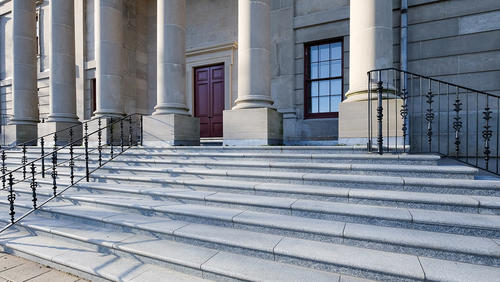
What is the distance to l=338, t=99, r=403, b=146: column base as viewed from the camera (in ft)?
17.9

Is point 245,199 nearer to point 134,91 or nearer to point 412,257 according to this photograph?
point 412,257

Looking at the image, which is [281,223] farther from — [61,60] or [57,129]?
[61,60]

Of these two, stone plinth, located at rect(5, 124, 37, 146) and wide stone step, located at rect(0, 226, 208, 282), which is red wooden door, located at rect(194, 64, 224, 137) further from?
wide stone step, located at rect(0, 226, 208, 282)

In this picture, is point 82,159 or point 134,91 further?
point 134,91

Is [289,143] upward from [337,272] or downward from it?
upward

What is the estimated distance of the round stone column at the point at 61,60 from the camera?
1030cm

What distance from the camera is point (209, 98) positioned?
11.4m

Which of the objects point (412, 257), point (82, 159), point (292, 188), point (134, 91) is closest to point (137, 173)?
point (82, 159)

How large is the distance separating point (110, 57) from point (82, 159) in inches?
172

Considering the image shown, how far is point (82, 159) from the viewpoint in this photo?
7062mm

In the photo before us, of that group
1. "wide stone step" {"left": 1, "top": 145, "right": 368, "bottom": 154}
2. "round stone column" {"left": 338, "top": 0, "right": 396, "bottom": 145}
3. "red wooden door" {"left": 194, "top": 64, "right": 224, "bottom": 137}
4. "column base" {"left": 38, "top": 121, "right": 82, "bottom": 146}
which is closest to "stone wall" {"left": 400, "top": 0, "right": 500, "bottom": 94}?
"round stone column" {"left": 338, "top": 0, "right": 396, "bottom": 145}

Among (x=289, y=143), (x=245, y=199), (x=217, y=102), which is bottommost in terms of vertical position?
(x=245, y=199)

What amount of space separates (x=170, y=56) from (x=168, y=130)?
2.25 m

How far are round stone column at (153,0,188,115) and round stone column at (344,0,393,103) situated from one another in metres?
5.06
